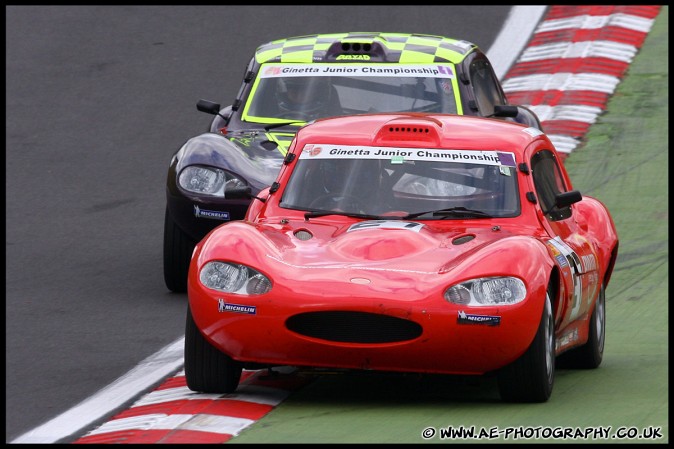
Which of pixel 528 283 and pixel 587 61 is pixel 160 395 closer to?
pixel 528 283

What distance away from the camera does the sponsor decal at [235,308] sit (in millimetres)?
7406

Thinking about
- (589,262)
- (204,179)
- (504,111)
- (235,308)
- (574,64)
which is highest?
(235,308)

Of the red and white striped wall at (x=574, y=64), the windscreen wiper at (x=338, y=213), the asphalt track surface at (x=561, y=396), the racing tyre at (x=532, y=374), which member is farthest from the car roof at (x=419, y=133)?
the red and white striped wall at (x=574, y=64)

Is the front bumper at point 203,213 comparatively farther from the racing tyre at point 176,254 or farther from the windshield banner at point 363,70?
the windshield banner at point 363,70

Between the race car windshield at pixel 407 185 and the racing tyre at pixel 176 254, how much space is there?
226 centimetres

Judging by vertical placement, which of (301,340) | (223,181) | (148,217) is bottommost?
(148,217)

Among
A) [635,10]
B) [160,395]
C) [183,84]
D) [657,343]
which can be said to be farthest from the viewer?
[635,10]

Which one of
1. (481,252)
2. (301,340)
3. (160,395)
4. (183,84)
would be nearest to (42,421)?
(160,395)

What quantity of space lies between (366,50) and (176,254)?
2.41 m

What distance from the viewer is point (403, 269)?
24.6 ft

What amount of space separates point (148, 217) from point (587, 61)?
22.0 ft

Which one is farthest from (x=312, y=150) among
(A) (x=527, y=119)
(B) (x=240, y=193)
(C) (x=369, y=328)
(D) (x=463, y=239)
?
(A) (x=527, y=119)

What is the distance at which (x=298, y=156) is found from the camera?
29.2 ft

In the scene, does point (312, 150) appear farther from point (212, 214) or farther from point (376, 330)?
point (212, 214)
